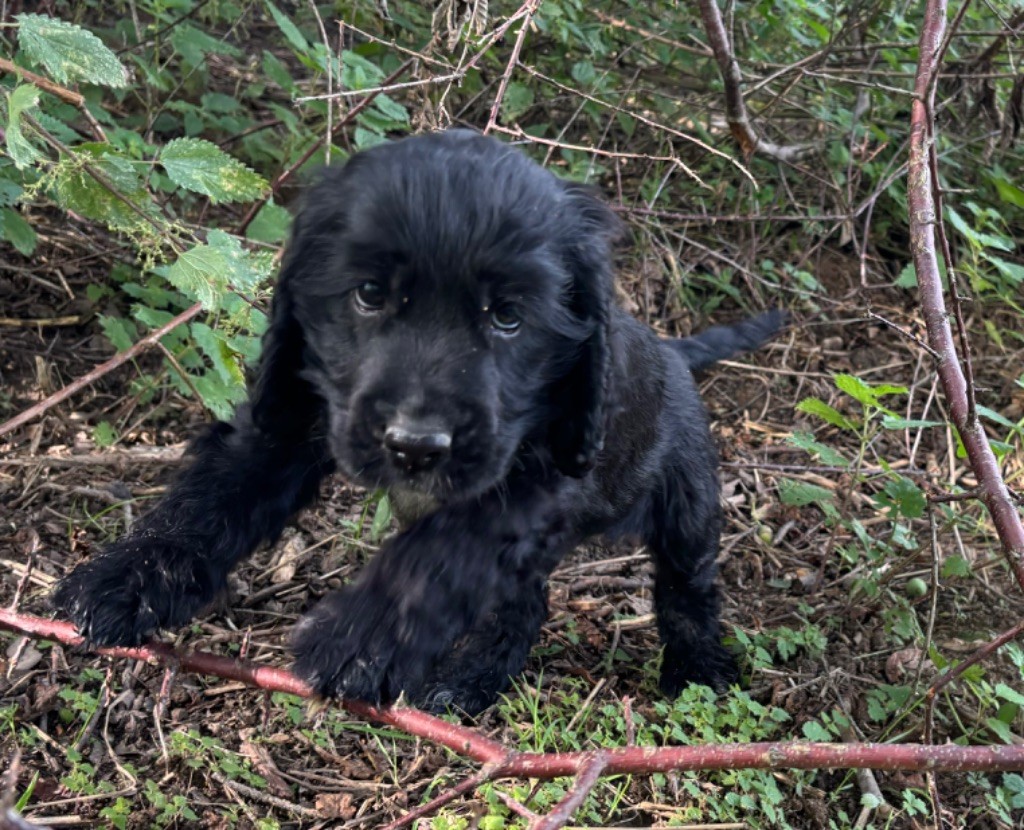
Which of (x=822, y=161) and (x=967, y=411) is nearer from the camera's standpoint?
Answer: (x=967, y=411)

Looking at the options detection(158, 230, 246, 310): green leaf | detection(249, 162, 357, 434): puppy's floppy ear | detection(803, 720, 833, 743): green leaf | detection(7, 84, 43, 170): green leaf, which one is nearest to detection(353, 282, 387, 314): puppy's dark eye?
detection(249, 162, 357, 434): puppy's floppy ear

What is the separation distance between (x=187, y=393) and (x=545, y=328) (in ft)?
5.36

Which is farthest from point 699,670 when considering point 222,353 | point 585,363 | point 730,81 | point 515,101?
point 515,101

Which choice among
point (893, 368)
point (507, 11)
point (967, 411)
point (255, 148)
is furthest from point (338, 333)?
point (893, 368)

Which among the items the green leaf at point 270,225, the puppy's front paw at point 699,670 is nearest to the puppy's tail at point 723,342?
the puppy's front paw at point 699,670

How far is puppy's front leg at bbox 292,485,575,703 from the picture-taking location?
1925mm

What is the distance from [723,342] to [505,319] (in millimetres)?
1588

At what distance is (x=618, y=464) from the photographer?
2.74 metres

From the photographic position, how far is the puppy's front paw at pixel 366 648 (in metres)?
1.91

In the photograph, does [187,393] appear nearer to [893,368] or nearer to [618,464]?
[618,464]

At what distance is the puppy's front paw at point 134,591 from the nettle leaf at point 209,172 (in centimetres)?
81

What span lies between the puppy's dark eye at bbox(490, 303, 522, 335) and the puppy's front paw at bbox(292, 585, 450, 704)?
580mm

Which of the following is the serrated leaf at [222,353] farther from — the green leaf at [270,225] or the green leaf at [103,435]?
the green leaf at [103,435]

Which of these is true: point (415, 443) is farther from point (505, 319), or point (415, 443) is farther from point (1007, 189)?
point (1007, 189)
